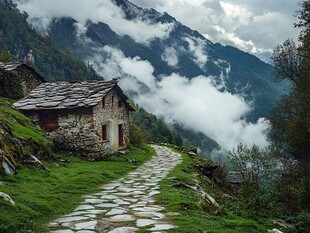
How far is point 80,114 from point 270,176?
40.4 feet

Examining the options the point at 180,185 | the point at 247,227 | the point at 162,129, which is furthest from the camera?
the point at 162,129

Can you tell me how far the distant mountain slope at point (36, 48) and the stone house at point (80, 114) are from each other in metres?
103

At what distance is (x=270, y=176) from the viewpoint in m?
22.2

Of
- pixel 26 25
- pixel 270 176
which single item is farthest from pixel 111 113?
pixel 26 25

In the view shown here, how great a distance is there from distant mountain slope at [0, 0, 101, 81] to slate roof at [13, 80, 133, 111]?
3976 inches

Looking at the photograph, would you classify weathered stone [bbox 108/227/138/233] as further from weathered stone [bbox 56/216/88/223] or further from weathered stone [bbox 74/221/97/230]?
weathered stone [bbox 56/216/88/223]

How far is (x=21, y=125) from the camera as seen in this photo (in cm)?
2061

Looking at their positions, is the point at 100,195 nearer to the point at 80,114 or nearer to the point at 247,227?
the point at 247,227

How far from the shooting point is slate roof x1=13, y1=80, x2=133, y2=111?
22.4 meters

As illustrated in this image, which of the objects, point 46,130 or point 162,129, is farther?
point 162,129

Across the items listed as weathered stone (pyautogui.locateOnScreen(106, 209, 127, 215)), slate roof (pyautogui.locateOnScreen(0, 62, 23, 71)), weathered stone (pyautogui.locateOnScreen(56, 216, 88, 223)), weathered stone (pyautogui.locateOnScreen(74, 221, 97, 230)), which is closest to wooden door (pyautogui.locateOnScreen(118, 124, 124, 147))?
slate roof (pyautogui.locateOnScreen(0, 62, 23, 71))

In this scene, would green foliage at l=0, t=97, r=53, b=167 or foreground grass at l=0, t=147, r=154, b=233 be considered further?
green foliage at l=0, t=97, r=53, b=167

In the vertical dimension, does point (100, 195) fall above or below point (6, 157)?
below

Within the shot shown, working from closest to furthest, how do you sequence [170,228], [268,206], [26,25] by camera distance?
[170,228]
[268,206]
[26,25]
